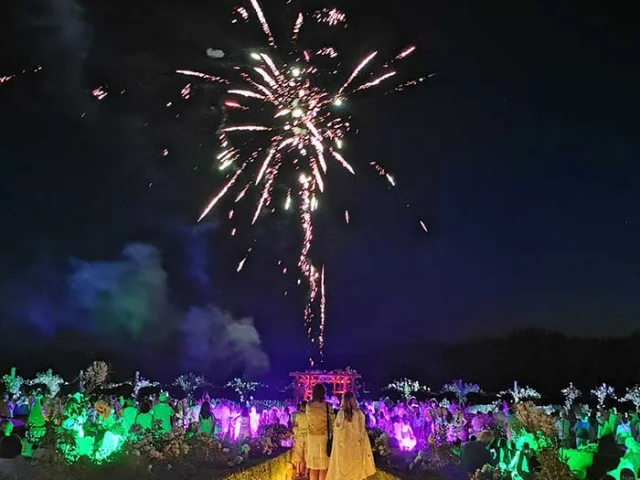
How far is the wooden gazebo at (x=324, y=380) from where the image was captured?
29.6 m

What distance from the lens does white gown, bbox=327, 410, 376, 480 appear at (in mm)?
10383

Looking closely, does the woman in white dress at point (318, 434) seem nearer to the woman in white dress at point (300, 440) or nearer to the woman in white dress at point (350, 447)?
the woman in white dress at point (300, 440)

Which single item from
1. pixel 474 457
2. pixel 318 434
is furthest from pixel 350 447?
pixel 474 457

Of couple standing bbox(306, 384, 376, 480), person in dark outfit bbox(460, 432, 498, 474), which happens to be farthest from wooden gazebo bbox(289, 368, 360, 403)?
person in dark outfit bbox(460, 432, 498, 474)

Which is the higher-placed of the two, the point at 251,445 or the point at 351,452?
the point at 351,452

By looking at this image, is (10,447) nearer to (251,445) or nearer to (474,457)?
(474,457)

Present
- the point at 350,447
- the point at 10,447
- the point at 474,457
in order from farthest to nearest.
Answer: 1. the point at 350,447
2. the point at 474,457
3. the point at 10,447

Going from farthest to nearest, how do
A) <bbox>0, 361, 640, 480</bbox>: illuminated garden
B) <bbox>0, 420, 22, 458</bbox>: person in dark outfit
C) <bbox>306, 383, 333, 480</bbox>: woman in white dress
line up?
<bbox>306, 383, 333, 480</bbox>: woman in white dress, <bbox>0, 420, 22, 458</bbox>: person in dark outfit, <bbox>0, 361, 640, 480</bbox>: illuminated garden

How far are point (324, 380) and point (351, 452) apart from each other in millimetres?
19709

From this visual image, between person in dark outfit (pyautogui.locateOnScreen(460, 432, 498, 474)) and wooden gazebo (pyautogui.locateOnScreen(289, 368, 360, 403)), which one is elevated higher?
wooden gazebo (pyautogui.locateOnScreen(289, 368, 360, 403))

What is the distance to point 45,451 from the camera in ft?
28.7

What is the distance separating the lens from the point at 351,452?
10406mm

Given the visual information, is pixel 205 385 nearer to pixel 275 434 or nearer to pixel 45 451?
pixel 275 434

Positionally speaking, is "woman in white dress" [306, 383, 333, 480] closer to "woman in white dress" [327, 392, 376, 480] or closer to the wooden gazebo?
"woman in white dress" [327, 392, 376, 480]
